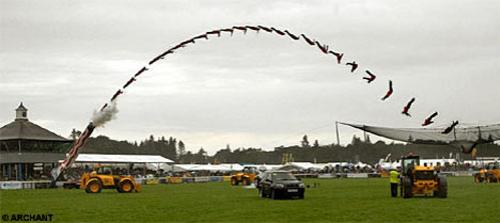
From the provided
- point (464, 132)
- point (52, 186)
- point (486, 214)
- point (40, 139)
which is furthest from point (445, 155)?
point (486, 214)

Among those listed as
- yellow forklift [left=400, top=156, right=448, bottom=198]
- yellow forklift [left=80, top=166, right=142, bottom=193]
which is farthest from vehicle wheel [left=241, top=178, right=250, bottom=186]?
yellow forklift [left=400, top=156, right=448, bottom=198]

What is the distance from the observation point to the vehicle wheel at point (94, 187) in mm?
47219

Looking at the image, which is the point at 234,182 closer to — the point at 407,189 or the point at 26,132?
the point at 26,132

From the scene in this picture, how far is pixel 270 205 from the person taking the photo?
30453 millimetres

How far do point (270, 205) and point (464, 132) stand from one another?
936cm

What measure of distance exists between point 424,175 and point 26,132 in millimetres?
56398

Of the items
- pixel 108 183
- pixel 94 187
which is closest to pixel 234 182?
pixel 108 183

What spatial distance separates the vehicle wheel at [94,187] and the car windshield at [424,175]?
21249mm

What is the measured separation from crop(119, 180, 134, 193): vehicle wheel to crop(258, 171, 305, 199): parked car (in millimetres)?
13061

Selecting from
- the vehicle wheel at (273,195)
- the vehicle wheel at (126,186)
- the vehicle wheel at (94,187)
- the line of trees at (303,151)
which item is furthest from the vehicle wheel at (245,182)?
the line of trees at (303,151)

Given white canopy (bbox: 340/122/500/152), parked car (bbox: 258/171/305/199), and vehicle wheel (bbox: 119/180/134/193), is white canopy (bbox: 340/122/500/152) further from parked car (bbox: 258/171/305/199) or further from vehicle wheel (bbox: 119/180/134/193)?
vehicle wheel (bbox: 119/180/134/193)

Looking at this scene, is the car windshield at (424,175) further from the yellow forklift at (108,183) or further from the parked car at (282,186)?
the yellow forklift at (108,183)

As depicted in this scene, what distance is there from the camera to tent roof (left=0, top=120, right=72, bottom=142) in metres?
79.6

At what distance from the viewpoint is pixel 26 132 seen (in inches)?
3209
